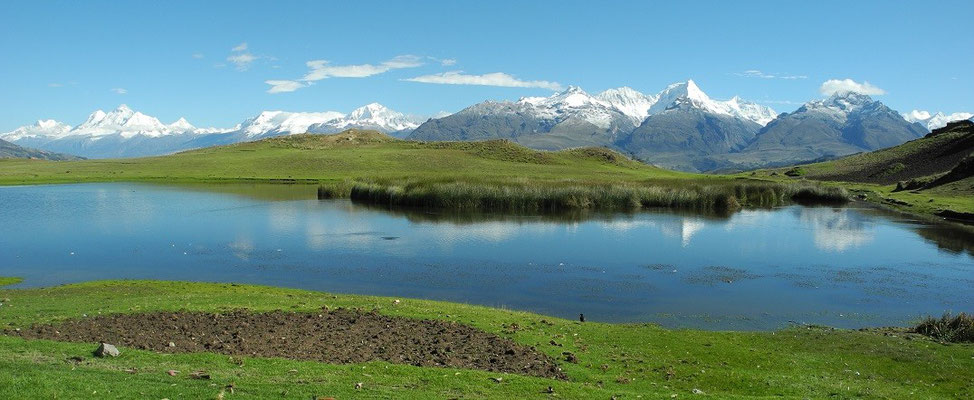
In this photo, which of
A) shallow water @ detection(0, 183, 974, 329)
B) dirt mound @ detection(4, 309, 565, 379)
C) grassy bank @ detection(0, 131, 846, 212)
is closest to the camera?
dirt mound @ detection(4, 309, 565, 379)

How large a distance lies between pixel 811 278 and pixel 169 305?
32.3m

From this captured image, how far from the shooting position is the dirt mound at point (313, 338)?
15.9 meters

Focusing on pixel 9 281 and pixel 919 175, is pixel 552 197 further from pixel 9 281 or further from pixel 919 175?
pixel 919 175

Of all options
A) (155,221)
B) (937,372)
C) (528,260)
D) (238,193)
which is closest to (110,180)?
(238,193)

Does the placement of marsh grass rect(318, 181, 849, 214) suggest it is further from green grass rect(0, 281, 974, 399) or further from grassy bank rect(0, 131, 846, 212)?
green grass rect(0, 281, 974, 399)

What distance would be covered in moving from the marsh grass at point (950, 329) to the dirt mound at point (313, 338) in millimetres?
13263

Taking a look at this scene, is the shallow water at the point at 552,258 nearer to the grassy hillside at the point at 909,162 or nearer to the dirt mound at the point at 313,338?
the dirt mound at the point at 313,338

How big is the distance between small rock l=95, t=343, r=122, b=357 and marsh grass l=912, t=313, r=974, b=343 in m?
23.4

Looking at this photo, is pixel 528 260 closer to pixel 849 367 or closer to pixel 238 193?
pixel 849 367

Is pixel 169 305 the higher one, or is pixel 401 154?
pixel 401 154

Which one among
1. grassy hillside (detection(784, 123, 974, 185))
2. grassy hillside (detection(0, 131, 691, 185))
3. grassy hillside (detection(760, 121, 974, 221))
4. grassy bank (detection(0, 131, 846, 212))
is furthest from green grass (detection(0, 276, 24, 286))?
grassy hillside (detection(784, 123, 974, 185))

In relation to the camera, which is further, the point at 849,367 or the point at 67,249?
the point at 67,249

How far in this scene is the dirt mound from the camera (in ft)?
52.3

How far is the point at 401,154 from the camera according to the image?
147 m
